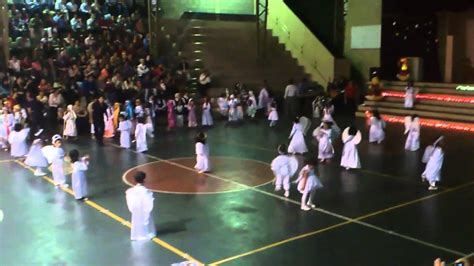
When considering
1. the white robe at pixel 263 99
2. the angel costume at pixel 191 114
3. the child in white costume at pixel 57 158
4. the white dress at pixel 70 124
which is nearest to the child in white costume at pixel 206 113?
the angel costume at pixel 191 114

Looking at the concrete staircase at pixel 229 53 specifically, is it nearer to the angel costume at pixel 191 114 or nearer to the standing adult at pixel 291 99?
the standing adult at pixel 291 99

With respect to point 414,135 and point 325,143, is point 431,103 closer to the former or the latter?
point 414,135

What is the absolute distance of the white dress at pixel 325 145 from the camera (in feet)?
47.7

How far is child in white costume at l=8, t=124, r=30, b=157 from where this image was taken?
15.0m

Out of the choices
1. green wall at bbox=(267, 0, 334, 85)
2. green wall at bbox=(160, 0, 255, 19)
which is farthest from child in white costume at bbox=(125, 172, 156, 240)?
green wall at bbox=(160, 0, 255, 19)

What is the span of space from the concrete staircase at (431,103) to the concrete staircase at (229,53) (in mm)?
5056

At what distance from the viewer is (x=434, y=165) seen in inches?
468

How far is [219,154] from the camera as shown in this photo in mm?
15766

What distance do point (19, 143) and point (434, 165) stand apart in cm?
1059

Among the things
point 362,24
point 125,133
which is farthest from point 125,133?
point 362,24

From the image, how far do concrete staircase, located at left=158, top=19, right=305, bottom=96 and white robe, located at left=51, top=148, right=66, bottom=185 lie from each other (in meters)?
13.9

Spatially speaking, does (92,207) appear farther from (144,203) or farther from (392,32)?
(392,32)

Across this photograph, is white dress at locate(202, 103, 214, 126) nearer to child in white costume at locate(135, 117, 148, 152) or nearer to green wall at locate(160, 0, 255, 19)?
child in white costume at locate(135, 117, 148, 152)

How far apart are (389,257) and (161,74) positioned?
16.5m
